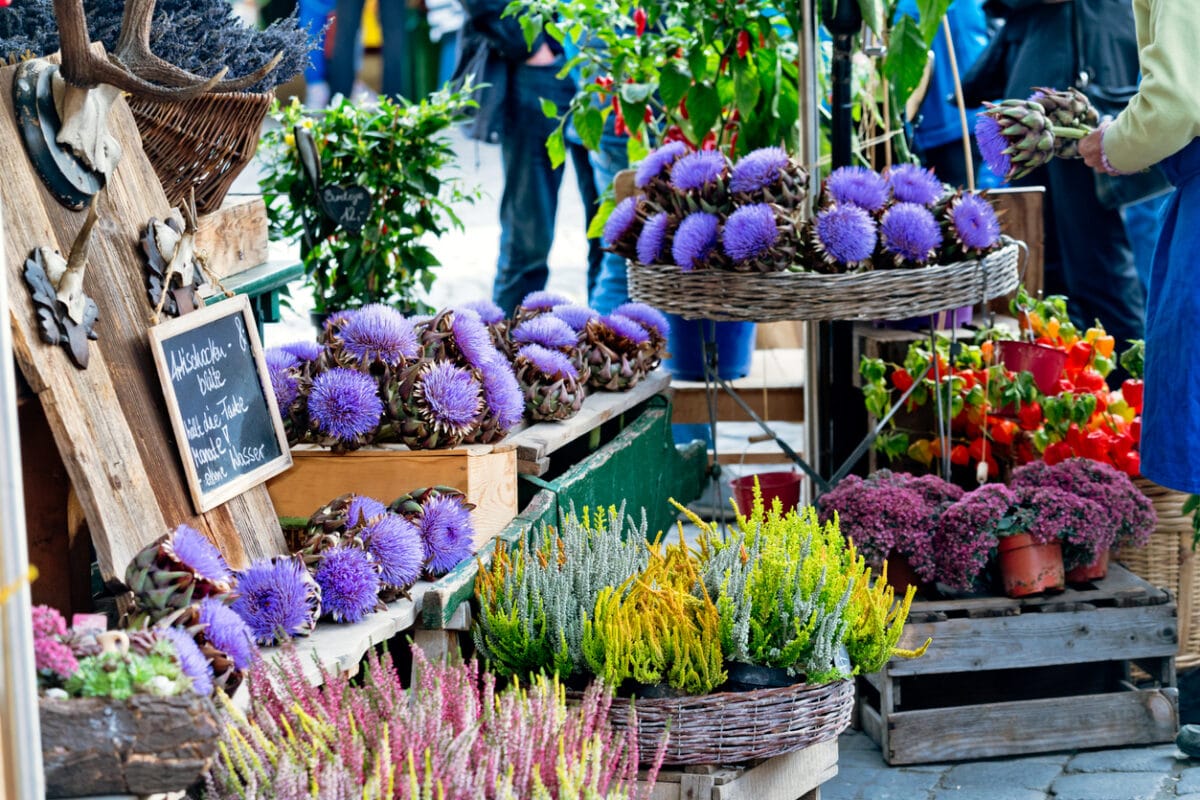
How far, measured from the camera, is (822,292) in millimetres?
2957

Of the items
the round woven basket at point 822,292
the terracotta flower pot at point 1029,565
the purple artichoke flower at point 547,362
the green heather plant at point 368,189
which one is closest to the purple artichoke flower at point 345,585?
the purple artichoke flower at point 547,362

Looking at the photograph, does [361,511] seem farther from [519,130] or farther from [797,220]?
[519,130]

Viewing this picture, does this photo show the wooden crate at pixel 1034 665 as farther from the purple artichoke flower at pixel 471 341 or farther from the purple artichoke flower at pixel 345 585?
the purple artichoke flower at pixel 345 585

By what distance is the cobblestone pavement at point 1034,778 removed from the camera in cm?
290

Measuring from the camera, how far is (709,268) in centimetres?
304

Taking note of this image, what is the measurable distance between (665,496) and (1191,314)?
1277mm

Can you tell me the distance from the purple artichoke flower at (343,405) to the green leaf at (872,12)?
1.55 metres

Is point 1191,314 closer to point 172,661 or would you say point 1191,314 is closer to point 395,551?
point 395,551

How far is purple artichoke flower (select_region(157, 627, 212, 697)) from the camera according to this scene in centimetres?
157

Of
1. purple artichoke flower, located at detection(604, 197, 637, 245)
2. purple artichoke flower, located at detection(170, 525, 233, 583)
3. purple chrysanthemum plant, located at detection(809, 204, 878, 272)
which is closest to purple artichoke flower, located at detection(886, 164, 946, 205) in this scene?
purple chrysanthemum plant, located at detection(809, 204, 878, 272)

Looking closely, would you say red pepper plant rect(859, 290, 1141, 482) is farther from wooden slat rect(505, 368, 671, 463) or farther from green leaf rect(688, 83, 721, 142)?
green leaf rect(688, 83, 721, 142)

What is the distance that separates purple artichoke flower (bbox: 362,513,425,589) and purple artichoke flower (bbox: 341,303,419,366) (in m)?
0.38

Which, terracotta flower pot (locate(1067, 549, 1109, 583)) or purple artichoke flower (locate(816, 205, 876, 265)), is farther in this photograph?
terracotta flower pot (locate(1067, 549, 1109, 583))

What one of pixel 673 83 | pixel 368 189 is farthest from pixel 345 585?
pixel 368 189
